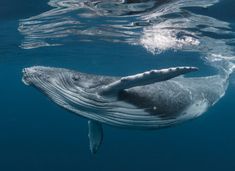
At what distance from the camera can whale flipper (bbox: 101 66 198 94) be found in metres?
5.60

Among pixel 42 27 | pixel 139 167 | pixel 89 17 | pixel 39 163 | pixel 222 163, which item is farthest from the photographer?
pixel 222 163

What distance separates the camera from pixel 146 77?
5766mm

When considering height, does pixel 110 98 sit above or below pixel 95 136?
above

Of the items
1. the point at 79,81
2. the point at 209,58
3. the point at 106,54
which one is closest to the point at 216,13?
the point at 79,81

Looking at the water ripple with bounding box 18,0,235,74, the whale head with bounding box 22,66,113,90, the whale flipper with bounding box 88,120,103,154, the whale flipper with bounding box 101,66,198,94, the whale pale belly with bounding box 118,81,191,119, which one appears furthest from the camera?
the water ripple with bounding box 18,0,235,74

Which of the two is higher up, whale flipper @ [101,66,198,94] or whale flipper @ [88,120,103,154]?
Answer: whale flipper @ [101,66,198,94]

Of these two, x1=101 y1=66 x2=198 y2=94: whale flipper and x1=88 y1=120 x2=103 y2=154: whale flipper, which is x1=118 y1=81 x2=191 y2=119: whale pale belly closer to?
x1=101 y1=66 x2=198 y2=94: whale flipper

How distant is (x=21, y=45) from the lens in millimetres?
26016

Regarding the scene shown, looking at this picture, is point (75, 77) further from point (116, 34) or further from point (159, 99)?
point (116, 34)

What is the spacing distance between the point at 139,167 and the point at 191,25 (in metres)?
29.3

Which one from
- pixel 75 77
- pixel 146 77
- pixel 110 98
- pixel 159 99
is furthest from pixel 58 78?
pixel 159 99

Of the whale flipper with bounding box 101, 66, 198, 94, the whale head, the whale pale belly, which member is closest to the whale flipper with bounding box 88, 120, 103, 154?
the whale head

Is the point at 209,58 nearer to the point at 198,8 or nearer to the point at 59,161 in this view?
the point at 198,8

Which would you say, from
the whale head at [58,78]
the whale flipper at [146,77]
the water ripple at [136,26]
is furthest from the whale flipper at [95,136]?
the water ripple at [136,26]
